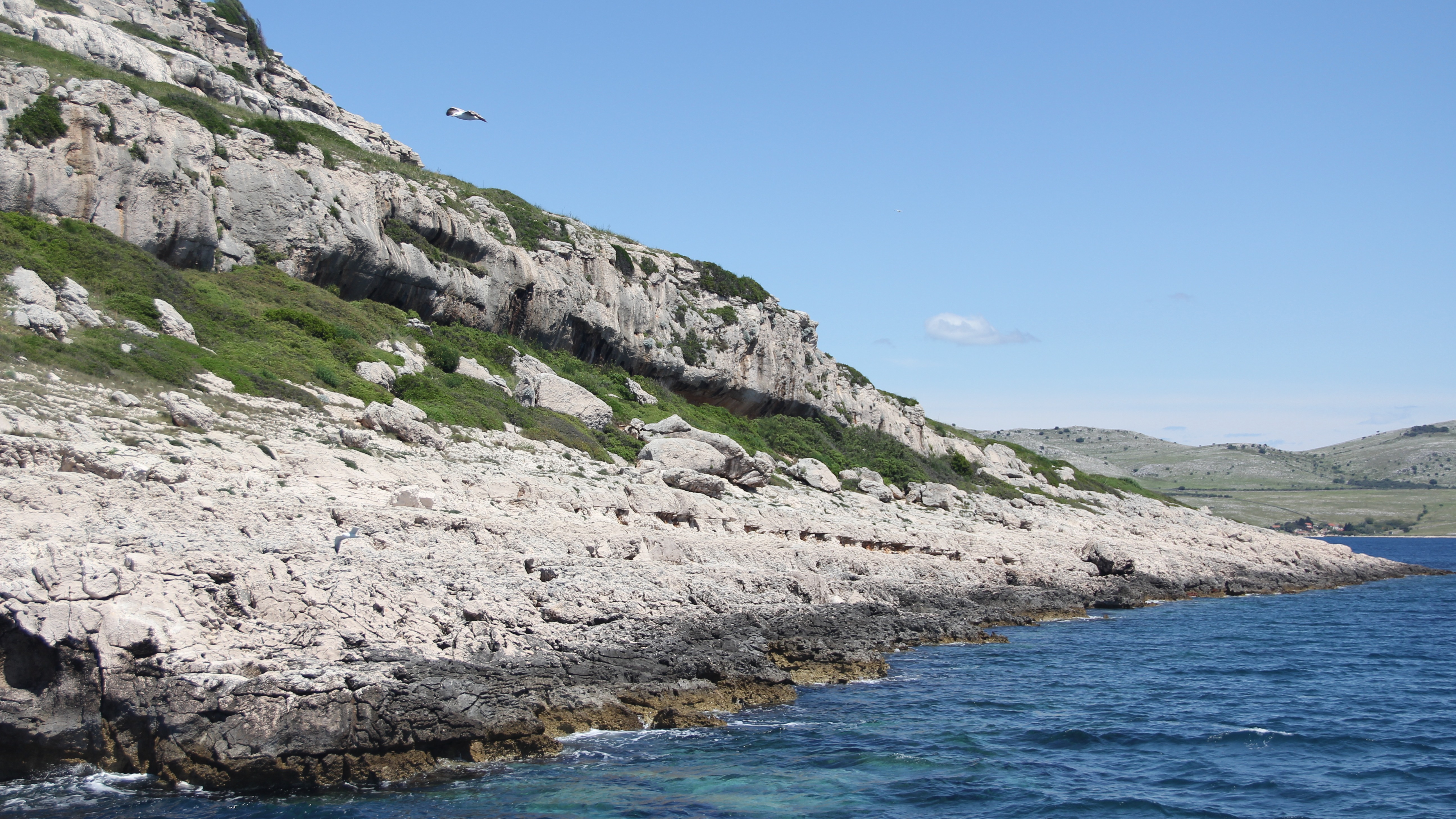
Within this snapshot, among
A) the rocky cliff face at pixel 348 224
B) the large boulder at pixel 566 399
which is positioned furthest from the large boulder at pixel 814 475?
the rocky cliff face at pixel 348 224

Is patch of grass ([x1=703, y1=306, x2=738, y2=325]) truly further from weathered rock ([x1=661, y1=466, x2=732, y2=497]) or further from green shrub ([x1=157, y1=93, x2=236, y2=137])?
green shrub ([x1=157, y1=93, x2=236, y2=137])

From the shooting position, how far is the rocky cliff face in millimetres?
33406

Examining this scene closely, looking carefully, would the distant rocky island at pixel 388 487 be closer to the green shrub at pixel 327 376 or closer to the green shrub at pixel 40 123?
the green shrub at pixel 40 123

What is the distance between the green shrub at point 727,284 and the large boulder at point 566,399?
74.1 feet

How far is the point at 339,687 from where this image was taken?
45.5ft

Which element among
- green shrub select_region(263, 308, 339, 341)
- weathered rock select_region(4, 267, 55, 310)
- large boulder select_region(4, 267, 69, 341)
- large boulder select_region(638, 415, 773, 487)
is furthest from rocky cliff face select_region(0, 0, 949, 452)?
large boulder select_region(638, 415, 773, 487)

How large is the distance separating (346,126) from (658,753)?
70.0 metres

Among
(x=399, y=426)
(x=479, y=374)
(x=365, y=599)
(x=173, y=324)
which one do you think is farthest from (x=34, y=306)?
(x=365, y=599)

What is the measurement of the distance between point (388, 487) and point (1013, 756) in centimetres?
1593

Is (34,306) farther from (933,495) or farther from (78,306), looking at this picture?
(933,495)

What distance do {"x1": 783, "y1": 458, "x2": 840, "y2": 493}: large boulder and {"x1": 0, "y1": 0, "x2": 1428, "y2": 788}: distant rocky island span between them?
0.38m

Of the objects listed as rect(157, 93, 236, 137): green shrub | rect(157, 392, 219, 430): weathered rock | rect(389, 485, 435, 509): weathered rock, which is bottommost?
rect(389, 485, 435, 509): weathered rock

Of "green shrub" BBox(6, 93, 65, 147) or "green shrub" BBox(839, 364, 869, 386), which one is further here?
"green shrub" BBox(839, 364, 869, 386)

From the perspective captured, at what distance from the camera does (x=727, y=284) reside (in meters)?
64.0
